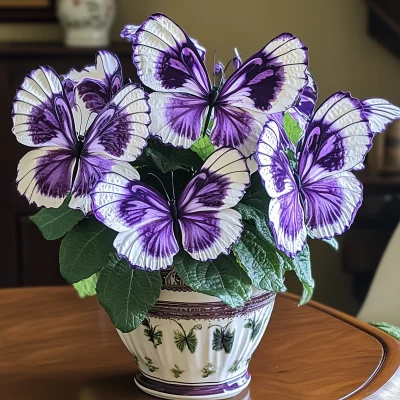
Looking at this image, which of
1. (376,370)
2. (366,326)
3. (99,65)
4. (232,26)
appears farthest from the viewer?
(232,26)

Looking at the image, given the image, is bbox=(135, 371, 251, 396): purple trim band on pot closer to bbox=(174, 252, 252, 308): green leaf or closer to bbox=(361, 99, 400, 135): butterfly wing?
bbox=(174, 252, 252, 308): green leaf

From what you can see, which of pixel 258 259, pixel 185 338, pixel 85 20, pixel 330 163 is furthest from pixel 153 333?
pixel 85 20

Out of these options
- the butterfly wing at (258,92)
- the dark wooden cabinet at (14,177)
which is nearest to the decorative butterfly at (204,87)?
the butterfly wing at (258,92)

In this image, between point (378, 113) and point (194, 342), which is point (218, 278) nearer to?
point (194, 342)

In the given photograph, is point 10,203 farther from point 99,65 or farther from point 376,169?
point 99,65

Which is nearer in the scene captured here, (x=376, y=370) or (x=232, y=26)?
(x=376, y=370)

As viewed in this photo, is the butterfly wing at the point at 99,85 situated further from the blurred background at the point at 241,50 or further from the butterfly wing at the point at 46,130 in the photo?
the blurred background at the point at 241,50

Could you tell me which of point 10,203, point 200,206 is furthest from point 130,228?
point 10,203
